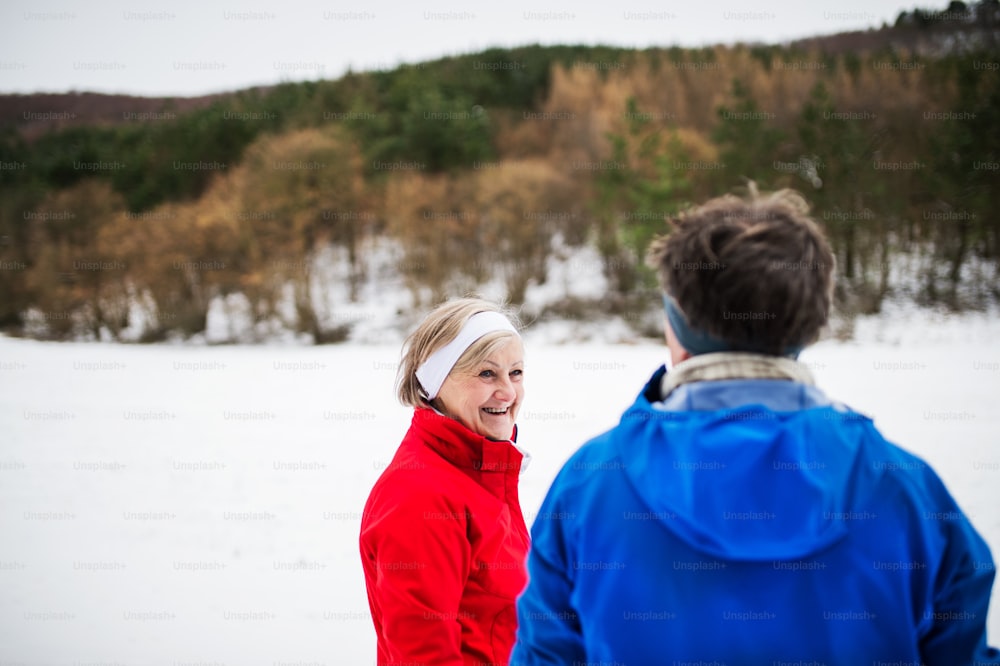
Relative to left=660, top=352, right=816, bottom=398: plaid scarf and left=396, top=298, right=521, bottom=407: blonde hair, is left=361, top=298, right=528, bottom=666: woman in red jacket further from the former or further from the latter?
left=660, top=352, right=816, bottom=398: plaid scarf

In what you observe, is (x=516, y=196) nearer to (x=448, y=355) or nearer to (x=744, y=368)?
(x=448, y=355)

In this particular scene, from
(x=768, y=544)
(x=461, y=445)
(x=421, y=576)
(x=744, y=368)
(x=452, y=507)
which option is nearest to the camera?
(x=768, y=544)

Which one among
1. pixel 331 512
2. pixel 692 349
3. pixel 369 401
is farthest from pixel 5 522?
pixel 692 349

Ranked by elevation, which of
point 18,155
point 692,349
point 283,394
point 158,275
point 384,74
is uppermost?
point 384,74

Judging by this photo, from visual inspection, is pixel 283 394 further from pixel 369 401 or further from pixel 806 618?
pixel 806 618

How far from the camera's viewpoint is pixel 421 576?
160cm

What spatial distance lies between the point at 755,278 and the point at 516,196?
2506 cm

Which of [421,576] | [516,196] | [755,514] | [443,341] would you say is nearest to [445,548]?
[421,576]

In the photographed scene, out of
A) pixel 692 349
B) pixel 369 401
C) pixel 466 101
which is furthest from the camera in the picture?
pixel 466 101

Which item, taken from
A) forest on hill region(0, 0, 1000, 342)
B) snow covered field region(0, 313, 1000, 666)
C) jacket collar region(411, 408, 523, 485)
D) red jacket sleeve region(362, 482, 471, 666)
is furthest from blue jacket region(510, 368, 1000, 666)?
forest on hill region(0, 0, 1000, 342)

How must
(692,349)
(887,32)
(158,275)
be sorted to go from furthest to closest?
(887,32) → (158,275) → (692,349)

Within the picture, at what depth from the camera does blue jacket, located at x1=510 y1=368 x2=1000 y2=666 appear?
93cm

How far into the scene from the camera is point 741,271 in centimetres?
101

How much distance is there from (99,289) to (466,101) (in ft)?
59.8
